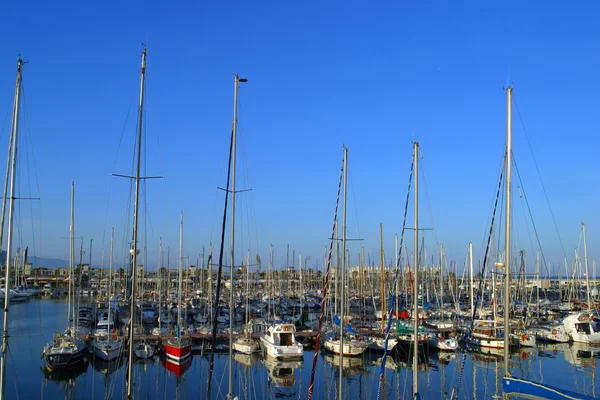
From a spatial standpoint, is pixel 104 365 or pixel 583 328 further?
pixel 583 328

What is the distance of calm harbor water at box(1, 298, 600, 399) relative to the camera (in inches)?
1054

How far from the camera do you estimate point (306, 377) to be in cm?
3111

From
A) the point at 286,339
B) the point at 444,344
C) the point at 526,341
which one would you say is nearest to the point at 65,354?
the point at 286,339

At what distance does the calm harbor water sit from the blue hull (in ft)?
37.4

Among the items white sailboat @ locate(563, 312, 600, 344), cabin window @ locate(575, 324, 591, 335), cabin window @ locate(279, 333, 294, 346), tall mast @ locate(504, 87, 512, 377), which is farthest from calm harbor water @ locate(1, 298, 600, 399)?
tall mast @ locate(504, 87, 512, 377)

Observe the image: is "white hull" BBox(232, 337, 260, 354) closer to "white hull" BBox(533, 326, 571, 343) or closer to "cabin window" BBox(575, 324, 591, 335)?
"white hull" BBox(533, 326, 571, 343)

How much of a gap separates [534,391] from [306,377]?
19.3m

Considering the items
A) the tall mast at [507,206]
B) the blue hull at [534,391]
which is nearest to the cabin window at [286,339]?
the tall mast at [507,206]

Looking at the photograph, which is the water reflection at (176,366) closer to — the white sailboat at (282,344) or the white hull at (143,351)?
the white hull at (143,351)

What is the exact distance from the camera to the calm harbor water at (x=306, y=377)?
2677 cm

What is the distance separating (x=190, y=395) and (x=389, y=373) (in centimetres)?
1171

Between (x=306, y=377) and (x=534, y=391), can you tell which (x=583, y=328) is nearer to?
(x=306, y=377)

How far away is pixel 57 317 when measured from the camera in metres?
62.3

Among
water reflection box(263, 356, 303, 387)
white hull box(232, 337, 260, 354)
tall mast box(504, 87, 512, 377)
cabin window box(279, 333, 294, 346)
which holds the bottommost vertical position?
water reflection box(263, 356, 303, 387)
